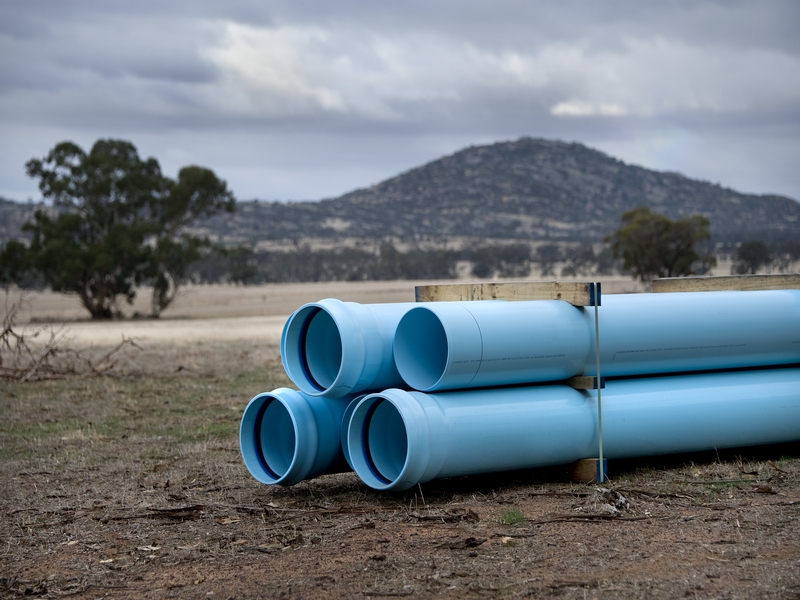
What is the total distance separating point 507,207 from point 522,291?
16068 cm

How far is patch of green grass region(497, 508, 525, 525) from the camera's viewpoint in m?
5.57

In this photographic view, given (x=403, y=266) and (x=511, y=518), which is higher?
(x=403, y=266)

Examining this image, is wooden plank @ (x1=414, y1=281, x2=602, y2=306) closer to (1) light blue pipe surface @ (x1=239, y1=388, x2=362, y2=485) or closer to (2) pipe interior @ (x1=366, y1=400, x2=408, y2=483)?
(2) pipe interior @ (x1=366, y1=400, x2=408, y2=483)

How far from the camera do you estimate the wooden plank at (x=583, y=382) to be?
6.58 metres

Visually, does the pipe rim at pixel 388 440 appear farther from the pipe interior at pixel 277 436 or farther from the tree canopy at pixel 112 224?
the tree canopy at pixel 112 224

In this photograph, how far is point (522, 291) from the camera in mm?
7020

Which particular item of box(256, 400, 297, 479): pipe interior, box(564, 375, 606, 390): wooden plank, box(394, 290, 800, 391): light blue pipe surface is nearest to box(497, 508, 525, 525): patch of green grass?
box(394, 290, 800, 391): light blue pipe surface

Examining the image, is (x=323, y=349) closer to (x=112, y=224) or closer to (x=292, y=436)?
(x=292, y=436)

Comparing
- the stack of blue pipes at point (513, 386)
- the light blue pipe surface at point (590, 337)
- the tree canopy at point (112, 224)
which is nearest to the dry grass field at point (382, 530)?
the stack of blue pipes at point (513, 386)

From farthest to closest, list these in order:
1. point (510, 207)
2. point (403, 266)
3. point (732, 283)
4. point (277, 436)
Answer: point (510, 207) < point (403, 266) < point (732, 283) < point (277, 436)

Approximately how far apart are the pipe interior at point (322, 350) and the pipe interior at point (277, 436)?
1.39ft

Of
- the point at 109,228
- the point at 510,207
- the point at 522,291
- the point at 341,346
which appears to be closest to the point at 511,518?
the point at 341,346

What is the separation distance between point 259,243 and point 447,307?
98570 millimetres

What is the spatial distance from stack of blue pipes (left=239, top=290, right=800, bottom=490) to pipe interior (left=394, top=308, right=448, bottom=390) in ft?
0.04
